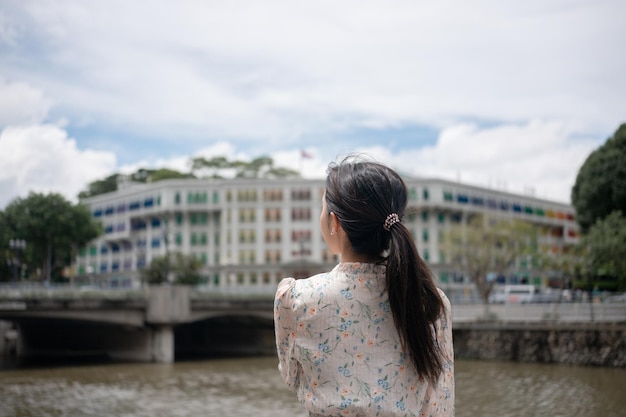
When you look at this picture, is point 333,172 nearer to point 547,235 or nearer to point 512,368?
point 512,368

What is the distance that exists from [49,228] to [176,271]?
913cm

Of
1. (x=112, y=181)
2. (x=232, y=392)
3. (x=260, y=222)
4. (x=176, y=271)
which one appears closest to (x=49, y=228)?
(x=176, y=271)

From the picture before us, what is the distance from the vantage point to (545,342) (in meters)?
29.4

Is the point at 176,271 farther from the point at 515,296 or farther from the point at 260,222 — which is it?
the point at 515,296

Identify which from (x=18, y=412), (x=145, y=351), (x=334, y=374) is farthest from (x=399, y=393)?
(x=145, y=351)

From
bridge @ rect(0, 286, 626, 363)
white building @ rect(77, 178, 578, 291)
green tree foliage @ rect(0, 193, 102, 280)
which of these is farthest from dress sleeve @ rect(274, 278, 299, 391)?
white building @ rect(77, 178, 578, 291)

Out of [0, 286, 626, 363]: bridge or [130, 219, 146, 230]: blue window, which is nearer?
[0, 286, 626, 363]: bridge

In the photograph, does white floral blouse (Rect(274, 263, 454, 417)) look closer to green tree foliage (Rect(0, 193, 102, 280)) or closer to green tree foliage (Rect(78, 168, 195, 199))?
green tree foliage (Rect(0, 193, 102, 280))

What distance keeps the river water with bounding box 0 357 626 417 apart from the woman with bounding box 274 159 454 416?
594 inches

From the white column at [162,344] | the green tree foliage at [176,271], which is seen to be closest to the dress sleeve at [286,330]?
the white column at [162,344]

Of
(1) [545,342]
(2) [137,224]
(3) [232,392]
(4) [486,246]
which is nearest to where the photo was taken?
(3) [232,392]

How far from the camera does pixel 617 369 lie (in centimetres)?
2572

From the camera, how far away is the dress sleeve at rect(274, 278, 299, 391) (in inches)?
84.4

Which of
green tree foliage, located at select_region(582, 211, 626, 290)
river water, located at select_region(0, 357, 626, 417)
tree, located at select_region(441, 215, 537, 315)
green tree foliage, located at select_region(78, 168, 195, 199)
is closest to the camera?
river water, located at select_region(0, 357, 626, 417)
